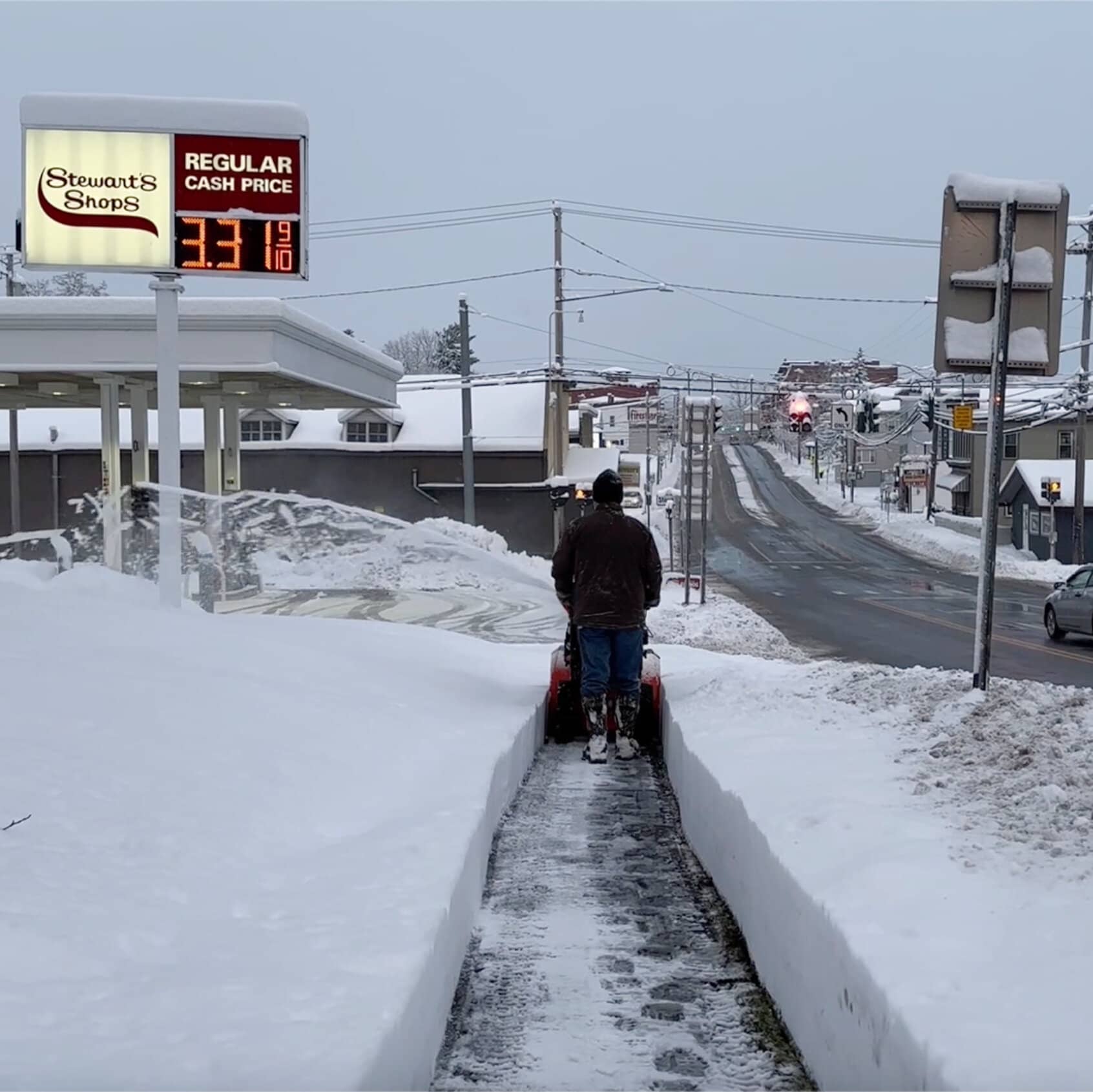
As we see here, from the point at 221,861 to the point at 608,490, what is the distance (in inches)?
193

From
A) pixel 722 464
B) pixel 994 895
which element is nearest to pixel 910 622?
pixel 994 895

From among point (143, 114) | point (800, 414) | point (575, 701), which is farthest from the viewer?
point (800, 414)

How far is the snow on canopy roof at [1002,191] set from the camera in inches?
318

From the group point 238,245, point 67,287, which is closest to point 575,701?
point 238,245

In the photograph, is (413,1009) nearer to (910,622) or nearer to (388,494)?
(910,622)

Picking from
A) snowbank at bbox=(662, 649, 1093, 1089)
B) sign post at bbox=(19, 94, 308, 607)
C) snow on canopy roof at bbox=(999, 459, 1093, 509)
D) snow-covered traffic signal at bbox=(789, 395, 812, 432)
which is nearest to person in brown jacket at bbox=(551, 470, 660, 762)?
snowbank at bbox=(662, 649, 1093, 1089)

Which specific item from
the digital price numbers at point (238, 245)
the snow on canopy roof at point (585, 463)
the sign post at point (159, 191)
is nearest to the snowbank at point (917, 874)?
the digital price numbers at point (238, 245)

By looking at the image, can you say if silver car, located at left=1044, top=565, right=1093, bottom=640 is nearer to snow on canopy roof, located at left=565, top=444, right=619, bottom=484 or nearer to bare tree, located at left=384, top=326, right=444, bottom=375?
snow on canopy roof, located at left=565, top=444, right=619, bottom=484

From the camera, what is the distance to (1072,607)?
88.8 ft

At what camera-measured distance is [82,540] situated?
12953mm

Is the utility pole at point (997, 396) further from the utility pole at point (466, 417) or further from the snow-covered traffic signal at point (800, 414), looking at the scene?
the utility pole at point (466, 417)

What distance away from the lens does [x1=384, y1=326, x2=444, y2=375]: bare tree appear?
128 metres

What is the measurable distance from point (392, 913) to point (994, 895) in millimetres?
1708

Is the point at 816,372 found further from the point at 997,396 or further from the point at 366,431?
the point at 997,396
